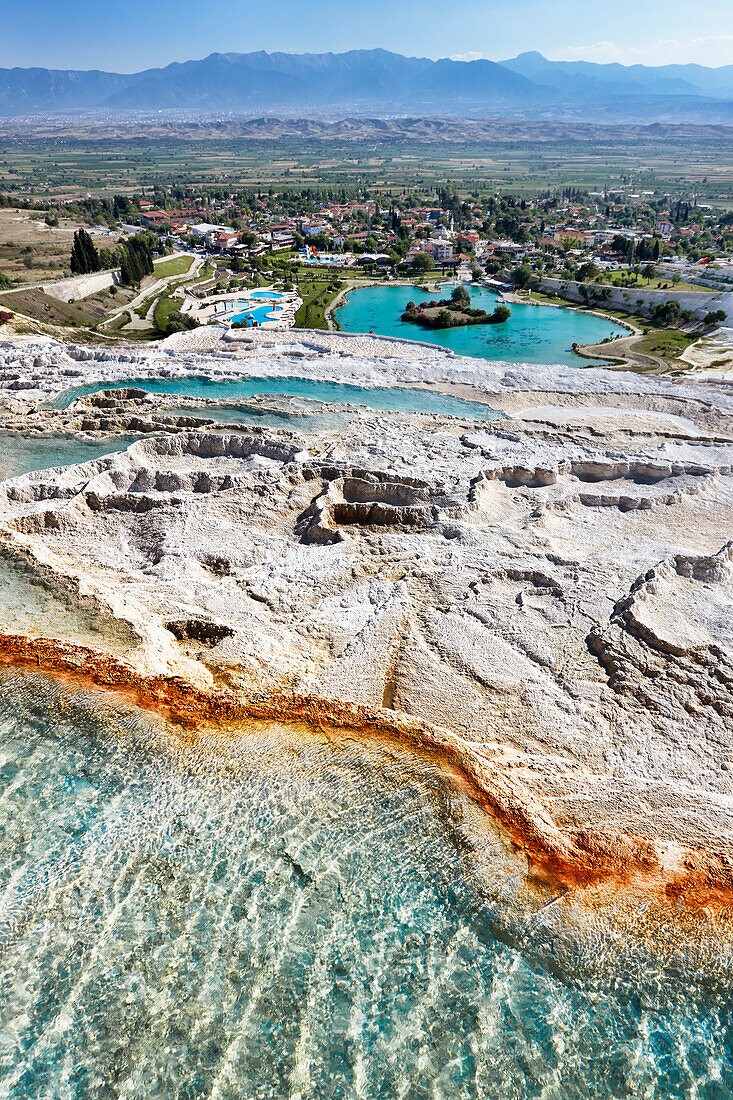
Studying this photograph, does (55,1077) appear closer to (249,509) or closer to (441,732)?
(441,732)

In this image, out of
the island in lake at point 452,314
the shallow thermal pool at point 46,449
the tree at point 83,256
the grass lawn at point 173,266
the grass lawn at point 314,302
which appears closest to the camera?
the shallow thermal pool at point 46,449

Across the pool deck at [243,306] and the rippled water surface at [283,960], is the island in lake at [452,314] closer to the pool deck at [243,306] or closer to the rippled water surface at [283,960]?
the pool deck at [243,306]

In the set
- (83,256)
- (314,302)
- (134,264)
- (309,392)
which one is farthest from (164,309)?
(309,392)

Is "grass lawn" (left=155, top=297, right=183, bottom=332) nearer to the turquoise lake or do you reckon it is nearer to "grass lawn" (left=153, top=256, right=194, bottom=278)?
"grass lawn" (left=153, top=256, right=194, bottom=278)

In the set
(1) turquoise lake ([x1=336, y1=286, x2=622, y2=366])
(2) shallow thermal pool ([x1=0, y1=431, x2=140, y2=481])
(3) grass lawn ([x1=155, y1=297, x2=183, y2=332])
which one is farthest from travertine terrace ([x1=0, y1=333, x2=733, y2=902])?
(3) grass lawn ([x1=155, y1=297, x2=183, y2=332])

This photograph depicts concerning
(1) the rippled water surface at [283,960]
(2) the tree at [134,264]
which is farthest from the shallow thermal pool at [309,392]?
(2) the tree at [134,264]

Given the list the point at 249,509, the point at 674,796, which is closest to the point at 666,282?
the point at 249,509
